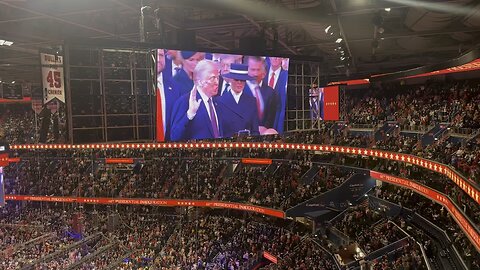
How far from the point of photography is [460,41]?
61.6ft

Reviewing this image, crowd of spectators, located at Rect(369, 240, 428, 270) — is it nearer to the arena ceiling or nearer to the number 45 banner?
the arena ceiling

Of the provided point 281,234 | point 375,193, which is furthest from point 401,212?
point 281,234

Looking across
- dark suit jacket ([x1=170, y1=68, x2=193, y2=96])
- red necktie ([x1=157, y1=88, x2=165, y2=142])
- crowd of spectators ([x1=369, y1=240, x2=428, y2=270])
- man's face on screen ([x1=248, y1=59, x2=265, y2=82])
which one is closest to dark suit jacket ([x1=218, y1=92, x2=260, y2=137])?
man's face on screen ([x1=248, y1=59, x2=265, y2=82])

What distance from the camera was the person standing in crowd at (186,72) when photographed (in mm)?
12516

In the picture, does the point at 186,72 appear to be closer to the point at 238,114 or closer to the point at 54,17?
the point at 238,114

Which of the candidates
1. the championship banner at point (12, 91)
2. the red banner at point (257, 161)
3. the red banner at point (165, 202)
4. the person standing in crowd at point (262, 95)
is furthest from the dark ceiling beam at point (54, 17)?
the red banner at point (257, 161)

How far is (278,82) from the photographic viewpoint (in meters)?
14.5

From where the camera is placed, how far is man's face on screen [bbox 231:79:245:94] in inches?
532

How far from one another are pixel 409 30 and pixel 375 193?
13899 millimetres

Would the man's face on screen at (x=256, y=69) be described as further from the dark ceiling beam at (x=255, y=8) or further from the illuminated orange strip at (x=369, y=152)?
the illuminated orange strip at (x=369, y=152)

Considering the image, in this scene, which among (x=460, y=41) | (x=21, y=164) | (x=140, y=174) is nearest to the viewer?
(x=460, y=41)

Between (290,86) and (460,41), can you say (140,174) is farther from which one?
(460,41)

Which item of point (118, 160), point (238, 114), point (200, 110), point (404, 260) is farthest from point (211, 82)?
point (118, 160)

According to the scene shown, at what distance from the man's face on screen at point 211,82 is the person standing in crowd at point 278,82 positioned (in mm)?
1802
